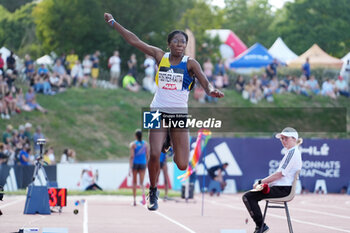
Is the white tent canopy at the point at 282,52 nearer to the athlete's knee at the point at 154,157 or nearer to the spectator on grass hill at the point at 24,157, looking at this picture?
the spectator on grass hill at the point at 24,157

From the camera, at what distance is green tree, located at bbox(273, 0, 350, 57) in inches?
1407

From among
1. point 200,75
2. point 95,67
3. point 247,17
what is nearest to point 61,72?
point 95,67

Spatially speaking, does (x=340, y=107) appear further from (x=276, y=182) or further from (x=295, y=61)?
(x=276, y=182)

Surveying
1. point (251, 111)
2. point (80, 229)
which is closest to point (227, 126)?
point (251, 111)

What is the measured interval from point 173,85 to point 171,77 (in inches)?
4.0

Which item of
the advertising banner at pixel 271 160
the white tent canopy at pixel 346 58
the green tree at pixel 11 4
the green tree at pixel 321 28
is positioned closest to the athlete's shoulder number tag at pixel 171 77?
the advertising banner at pixel 271 160

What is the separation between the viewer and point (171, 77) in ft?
30.4

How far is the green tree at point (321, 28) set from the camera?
3575 centimetres

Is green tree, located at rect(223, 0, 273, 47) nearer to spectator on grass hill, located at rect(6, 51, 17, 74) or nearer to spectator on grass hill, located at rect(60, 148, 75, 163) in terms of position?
spectator on grass hill, located at rect(6, 51, 17, 74)

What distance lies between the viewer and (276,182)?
10.6 metres

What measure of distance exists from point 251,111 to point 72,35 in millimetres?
9792

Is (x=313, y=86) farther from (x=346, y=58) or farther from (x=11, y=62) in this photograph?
(x=11, y=62)

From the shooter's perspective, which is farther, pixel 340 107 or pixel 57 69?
pixel 340 107

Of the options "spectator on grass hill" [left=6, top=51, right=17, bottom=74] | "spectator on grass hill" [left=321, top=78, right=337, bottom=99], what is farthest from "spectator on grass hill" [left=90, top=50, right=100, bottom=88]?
"spectator on grass hill" [left=321, top=78, right=337, bottom=99]
